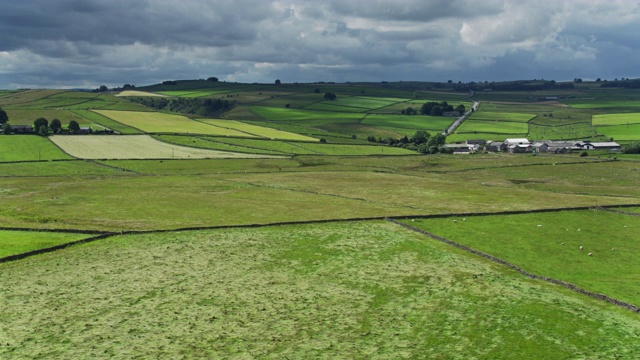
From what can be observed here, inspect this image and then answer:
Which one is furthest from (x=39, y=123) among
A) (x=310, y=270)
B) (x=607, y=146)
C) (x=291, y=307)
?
(x=607, y=146)

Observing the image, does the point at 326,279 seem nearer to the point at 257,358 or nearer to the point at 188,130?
the point at 257,358

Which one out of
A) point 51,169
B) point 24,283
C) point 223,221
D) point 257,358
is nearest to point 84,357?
point 257,358

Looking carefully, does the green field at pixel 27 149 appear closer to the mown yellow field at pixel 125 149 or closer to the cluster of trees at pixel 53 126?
the mown yellow field at pixel 125 149

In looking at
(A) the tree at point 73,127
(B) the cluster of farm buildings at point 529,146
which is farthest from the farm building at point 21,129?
(B) the cluster of farm buildings at point 529,146

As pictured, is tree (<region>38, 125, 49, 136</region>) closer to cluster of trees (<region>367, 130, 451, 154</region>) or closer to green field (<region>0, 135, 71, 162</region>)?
green field (<region>0, 135, 71, 162</region>)

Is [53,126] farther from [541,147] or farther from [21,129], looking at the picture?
[541,147]

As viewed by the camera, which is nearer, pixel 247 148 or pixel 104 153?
pixel 104 153

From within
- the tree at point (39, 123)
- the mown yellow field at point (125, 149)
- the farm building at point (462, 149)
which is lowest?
the farm building at point (462, 149)
